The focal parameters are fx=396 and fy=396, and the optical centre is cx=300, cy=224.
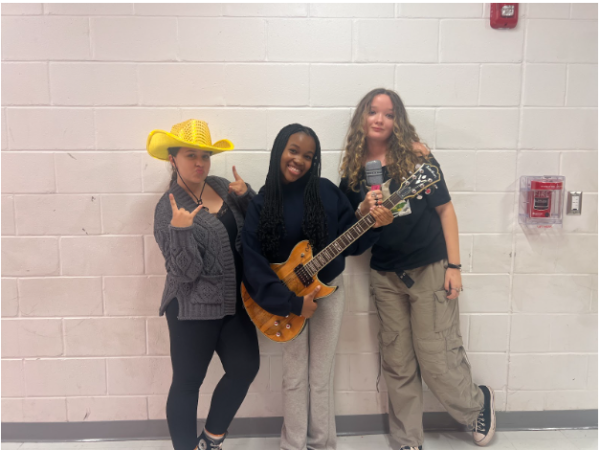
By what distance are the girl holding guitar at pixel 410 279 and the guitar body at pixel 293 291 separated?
1.27 feet

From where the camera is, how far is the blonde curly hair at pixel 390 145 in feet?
5.77

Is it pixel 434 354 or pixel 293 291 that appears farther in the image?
pixel 434 354

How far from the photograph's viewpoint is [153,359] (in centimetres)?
207

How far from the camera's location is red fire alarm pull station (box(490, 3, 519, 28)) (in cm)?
189

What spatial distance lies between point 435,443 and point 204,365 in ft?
4.12

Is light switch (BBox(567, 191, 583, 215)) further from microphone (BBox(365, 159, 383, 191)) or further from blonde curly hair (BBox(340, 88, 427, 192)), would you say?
microphone (BBox(365, 159, 383, 191))

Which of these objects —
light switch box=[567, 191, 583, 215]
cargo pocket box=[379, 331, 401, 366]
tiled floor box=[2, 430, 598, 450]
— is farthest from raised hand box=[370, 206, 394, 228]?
tiled floor box=[2, 430, 598, 450]

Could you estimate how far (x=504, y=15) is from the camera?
1.89 m

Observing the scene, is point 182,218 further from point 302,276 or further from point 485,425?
point 485,425

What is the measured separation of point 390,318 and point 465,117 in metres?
1.06

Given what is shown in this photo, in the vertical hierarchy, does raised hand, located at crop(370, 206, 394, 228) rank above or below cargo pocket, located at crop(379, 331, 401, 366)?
above

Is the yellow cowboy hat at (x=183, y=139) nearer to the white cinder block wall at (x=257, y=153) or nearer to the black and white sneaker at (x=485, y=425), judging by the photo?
the white cinder block wall at (x=257, y=153)

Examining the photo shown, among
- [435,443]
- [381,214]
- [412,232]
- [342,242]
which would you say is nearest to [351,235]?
[342,242]

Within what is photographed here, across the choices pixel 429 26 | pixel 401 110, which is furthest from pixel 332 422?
pixel 429 26
